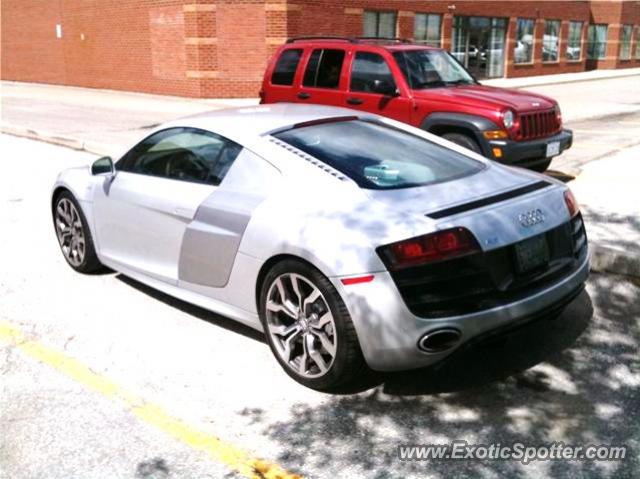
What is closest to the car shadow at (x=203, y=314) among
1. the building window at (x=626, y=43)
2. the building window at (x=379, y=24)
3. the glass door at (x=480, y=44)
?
the building window at (x=379, y=24)

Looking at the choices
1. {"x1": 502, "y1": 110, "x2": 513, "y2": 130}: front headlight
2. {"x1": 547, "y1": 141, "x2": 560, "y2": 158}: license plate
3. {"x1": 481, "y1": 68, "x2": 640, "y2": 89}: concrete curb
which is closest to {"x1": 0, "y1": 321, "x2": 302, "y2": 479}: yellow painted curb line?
{"x1": 502, "y1": 110, "x2": 513, "y2": 130}: front headlight

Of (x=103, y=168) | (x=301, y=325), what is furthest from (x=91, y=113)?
(x=301, y=325)

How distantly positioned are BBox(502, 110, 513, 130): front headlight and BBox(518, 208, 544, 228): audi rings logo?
4.15 meters

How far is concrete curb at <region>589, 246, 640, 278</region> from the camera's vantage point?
4953 millimetres

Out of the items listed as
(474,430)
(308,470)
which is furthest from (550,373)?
(308,470)

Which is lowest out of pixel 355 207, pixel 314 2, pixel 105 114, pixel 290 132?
pixel 105 114

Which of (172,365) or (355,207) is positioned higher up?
(355,207)

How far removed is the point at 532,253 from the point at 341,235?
99cm

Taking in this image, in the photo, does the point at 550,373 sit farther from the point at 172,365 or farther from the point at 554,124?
the point at 554,124

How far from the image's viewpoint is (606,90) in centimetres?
2528

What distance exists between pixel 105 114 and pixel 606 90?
17733mm

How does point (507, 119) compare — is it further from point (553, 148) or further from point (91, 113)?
point (91, 113)

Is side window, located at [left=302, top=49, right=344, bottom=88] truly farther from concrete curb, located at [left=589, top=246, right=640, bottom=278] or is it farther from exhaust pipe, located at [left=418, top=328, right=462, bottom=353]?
exhaust pipe, located at [left=418, top=328, right=462, bottom=353]

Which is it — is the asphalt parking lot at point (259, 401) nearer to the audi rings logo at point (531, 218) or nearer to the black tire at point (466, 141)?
the audi rings logo at point (531, 218)
